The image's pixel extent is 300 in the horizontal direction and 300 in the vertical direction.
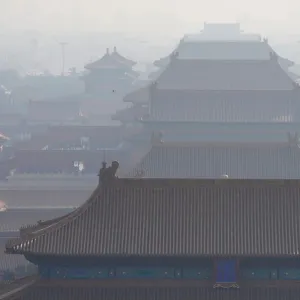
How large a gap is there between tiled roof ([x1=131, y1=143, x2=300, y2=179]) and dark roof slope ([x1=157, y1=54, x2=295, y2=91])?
972cm

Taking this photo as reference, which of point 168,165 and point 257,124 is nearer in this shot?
point 168,165

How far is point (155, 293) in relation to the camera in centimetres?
1731

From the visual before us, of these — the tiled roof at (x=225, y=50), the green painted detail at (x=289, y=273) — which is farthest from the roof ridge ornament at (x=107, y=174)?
the tiled roof at (x=225, y=50)

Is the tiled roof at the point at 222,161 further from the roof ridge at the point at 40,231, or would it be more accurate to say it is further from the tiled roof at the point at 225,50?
the tiled roof at the point at 225,50

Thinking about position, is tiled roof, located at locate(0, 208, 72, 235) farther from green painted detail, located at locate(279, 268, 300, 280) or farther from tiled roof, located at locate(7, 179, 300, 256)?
green painted detail, located at locate(279, 268, 300, 280)

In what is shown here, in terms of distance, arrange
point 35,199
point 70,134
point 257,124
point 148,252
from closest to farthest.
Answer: point 148,252 < point 35,199 < point 257,124 < point 70,134

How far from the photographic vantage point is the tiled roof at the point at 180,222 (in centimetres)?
1697

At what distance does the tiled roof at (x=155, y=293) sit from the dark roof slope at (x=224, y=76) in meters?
21.1

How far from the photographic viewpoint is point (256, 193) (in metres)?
17.8

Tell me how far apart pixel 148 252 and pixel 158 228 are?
0.60m

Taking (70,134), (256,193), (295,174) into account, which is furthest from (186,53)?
(256,193)

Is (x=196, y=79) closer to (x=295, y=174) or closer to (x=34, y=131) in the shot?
(x=295, y=174)

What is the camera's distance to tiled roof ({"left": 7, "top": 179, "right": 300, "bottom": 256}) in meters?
17.0

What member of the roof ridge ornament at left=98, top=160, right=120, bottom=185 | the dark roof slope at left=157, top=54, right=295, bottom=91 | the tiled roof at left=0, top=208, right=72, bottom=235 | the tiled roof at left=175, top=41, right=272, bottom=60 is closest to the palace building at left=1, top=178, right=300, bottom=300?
the roof ridge ornament at left=98, top=160, right=120, bottom=185
